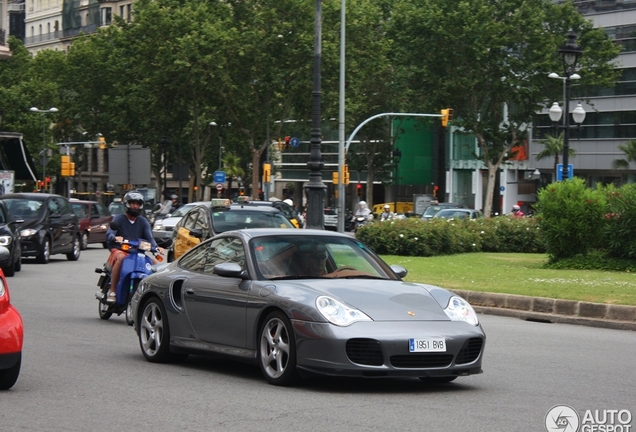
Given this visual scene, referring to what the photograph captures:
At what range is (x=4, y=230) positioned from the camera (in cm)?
2517

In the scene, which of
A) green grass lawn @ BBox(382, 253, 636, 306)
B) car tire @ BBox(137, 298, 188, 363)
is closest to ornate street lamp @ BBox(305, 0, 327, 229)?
green grass lawn @ BBox(382, 253, 636, 306)

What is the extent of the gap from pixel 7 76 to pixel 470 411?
104640 mm

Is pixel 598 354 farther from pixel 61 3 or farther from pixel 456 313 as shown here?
pixel 61 3

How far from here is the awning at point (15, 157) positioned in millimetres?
59219

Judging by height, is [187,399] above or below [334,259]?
below

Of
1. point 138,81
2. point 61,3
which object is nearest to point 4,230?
point 138,81

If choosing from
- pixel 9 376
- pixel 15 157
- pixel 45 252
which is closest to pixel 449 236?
pixel 45 252

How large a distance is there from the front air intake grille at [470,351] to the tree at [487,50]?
5568cm

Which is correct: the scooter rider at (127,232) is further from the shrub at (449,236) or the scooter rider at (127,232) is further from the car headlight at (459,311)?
the shrub at (449,236)

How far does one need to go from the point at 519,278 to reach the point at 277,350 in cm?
1406

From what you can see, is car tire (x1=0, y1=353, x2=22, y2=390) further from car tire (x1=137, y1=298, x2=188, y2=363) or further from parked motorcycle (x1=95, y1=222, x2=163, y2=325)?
parked motorcycle (x1=95, y1=222, x2=163, y2=325)

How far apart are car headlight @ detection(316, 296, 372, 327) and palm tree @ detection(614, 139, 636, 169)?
69296 mm

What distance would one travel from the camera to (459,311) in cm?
1030

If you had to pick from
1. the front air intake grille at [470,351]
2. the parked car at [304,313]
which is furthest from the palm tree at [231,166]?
the front air intake grille at [470,351]
